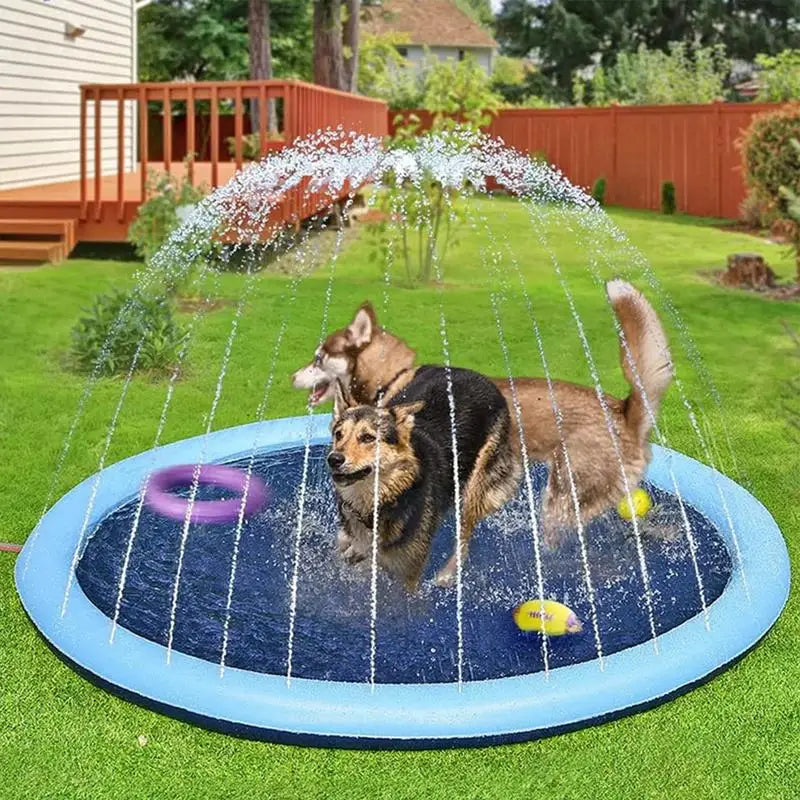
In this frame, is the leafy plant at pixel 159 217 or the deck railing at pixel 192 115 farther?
the deck railing at pixel 192 115

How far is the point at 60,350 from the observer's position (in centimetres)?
977

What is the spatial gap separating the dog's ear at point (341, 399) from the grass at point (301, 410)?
1749mm

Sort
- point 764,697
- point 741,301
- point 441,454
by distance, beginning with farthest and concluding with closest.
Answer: point 741,301 → point 441,454 → point 764,697

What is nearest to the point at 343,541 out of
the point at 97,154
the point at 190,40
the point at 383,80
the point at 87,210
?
the point at 97,154

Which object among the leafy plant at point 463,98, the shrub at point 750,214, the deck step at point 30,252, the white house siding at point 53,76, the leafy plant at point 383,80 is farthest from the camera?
the leafy plant at point 383,80

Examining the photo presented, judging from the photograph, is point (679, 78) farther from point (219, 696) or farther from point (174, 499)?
point (219, 696)

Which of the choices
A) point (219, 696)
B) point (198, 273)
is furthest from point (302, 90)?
point (219, 696)

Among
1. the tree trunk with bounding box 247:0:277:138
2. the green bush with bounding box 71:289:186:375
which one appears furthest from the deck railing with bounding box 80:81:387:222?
the tree trunk with bounding box 247:0:277:138

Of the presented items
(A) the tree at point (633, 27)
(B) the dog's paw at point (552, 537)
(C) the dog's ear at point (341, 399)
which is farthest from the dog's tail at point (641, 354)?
(A) the tree at point (633, 27)

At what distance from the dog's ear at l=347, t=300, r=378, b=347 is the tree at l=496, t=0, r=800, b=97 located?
133 ft

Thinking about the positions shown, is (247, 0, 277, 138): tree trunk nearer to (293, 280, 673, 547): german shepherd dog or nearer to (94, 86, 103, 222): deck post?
(94, 86, 103, 222): deck post

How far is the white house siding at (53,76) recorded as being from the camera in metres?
16.0

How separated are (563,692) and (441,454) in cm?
133

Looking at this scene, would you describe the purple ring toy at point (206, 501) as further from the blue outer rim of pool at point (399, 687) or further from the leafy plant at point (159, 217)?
the leafy plant at point (159, 217)
